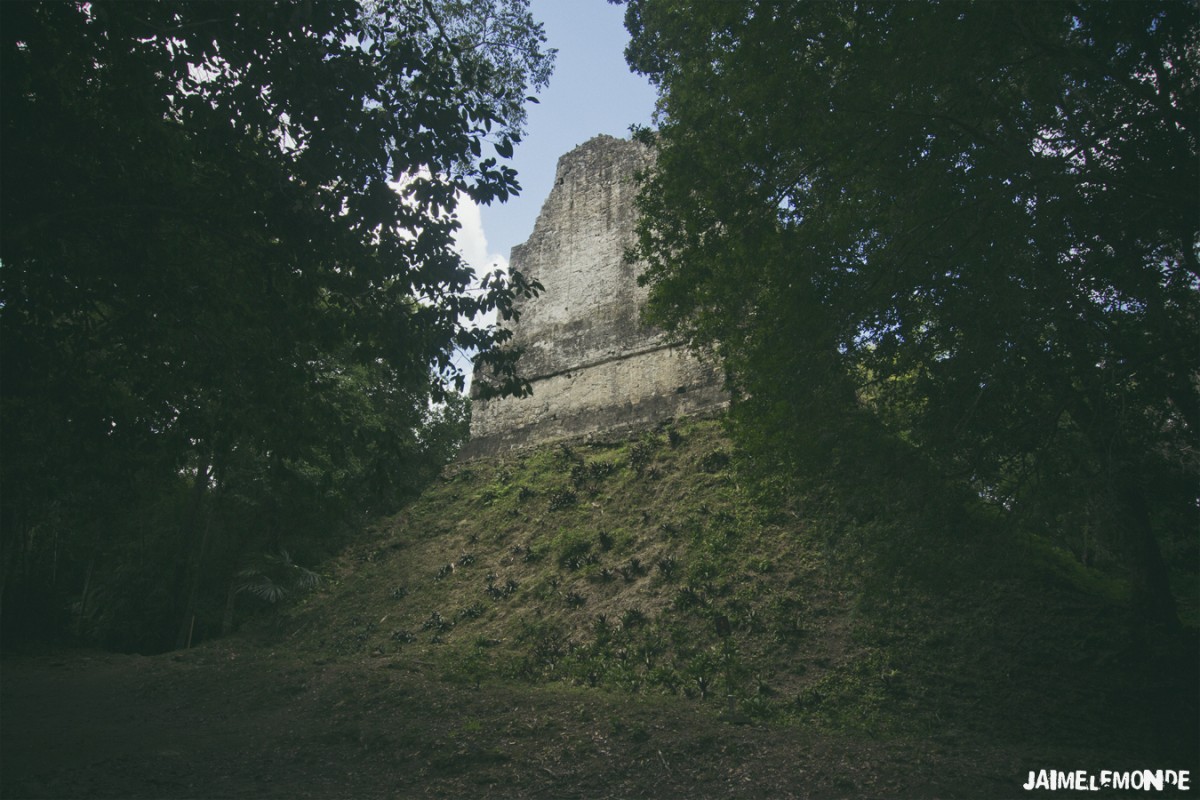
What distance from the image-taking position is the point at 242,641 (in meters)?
10.7

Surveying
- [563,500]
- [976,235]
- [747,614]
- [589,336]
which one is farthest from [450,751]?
[589,336]

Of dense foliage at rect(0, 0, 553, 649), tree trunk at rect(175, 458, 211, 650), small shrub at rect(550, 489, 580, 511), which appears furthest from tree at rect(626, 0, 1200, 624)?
tree trunk at rect(175, 458, 211, 650)

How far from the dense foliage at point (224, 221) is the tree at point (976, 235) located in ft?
6.48

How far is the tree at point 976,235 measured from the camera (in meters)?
5.14

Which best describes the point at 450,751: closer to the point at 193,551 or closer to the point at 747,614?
the point at 747,614

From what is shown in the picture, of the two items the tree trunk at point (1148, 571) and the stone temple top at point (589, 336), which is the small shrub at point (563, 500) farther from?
the tree trunk at point (1148, 571)

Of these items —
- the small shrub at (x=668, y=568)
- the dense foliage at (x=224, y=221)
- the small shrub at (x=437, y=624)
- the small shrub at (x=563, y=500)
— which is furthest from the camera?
the small shrub at (x=563, y=500)

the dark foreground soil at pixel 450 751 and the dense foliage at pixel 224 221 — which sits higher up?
the dense foliage at pixel 224 221

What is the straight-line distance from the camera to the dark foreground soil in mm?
5422

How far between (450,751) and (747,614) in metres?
3.27

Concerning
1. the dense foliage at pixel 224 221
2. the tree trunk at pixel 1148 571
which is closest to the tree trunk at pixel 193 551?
the dense foliage at pixel 224 221

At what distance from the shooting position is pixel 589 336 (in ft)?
48.0

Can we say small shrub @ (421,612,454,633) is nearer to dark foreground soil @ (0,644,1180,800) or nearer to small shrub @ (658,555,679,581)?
dark foreground soil @ (0,644,1180,800)

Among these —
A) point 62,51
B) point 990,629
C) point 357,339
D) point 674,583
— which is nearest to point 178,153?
point 62,51
